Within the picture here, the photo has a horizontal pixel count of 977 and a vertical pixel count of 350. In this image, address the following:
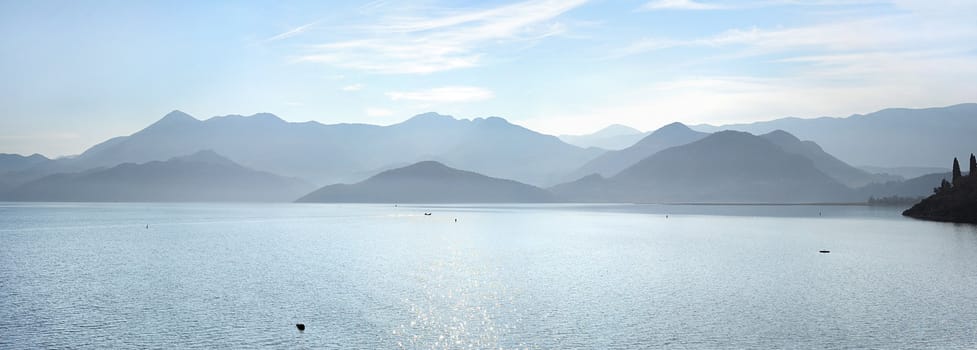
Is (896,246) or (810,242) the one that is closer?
(896,246)

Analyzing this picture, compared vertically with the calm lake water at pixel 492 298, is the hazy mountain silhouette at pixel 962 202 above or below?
above

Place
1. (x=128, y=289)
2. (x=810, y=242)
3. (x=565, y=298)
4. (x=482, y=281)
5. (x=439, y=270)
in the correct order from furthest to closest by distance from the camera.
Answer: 1. (x=810, y=242)
2. (x=439, y=270)
3. (x=482, y=281)
4. (x=128, y=289)
5. (x=565, y=298)

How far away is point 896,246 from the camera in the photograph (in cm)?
11194

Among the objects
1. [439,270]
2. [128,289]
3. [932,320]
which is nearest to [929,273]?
[932,320]

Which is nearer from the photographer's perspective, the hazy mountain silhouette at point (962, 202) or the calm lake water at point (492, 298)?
the calm lake water at point (492, 298)

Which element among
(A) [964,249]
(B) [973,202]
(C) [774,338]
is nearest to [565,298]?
(C) [774,338]

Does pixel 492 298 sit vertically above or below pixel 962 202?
below

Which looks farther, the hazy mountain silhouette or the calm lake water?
the hazy mountain silhouette

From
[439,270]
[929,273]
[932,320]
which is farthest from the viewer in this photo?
[439,270]

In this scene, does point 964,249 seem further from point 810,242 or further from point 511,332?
point 511,332

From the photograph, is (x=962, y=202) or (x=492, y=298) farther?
(x=962, y=202)

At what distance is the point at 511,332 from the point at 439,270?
3543cm

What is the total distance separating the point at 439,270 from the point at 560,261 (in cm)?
1724

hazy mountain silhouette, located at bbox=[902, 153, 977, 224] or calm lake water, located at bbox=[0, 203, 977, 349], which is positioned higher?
hazy mountain silhouette, located at bbox=[902, 153, 977, 224]
